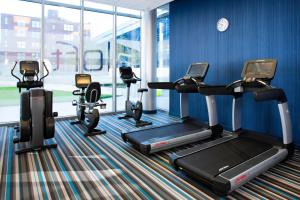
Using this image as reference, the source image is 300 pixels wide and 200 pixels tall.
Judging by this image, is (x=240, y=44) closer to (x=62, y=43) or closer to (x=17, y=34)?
(x=62, y=43)

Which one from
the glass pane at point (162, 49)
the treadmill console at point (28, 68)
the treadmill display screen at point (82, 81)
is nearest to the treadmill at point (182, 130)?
the treadmill display screen at point (82, 81)

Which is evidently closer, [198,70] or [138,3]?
[198,70]

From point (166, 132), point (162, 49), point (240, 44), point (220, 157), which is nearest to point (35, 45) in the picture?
point (162, 49)


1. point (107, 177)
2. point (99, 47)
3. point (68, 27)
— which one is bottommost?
point (107, 177)

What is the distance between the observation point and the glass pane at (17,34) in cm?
568

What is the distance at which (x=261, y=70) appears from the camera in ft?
11.6

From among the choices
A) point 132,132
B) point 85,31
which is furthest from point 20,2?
point 132,132

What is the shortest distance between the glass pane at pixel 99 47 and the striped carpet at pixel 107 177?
333 cm

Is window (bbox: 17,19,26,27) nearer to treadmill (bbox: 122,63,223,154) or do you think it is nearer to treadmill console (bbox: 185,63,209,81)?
treadmill (bbox: 122,63,223,154)

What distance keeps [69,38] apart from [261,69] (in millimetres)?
5320

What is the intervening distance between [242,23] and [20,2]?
17.2 ft

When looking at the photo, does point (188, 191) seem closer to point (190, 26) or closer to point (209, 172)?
point (209, 172)

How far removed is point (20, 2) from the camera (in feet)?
18.6

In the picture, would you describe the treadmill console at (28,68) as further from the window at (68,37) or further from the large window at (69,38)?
the window at (68,37)
